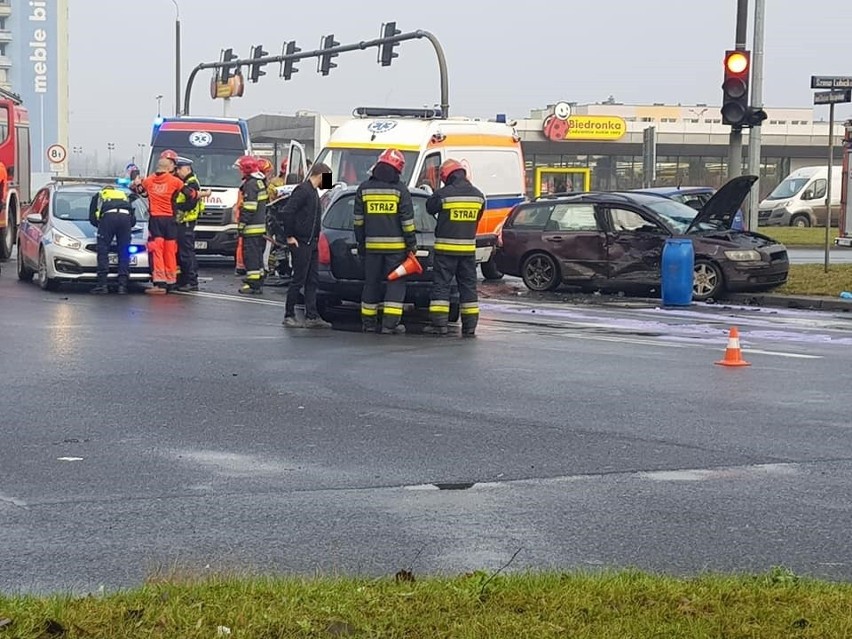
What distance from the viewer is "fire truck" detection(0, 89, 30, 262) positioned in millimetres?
26625

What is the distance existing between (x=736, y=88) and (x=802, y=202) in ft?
84.9

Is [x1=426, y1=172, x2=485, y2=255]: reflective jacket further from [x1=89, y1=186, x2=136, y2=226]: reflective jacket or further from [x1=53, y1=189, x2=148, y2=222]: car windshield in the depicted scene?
[x1=53, y1=189, x2=148, y2=222]: car windshield

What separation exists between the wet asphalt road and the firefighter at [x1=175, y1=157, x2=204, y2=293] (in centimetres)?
497

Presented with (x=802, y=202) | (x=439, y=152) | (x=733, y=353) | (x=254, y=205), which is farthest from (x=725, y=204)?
(x=802, y=202)

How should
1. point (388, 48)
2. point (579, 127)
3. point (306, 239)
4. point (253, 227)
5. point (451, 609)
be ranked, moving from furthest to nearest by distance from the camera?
point (579, 127)
point (388, 48)
point (253, 227)
point (306, 239)
point (451, 609)

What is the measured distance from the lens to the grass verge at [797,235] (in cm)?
3331

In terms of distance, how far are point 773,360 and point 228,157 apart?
15.7m

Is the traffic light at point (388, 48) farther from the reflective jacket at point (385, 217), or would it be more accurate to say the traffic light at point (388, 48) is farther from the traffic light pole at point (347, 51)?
the reflective jacket at point (385, 217)

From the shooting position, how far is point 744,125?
64.1ft

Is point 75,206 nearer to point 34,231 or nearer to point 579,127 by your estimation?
point 34,231

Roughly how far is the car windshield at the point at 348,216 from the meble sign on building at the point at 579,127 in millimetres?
46257

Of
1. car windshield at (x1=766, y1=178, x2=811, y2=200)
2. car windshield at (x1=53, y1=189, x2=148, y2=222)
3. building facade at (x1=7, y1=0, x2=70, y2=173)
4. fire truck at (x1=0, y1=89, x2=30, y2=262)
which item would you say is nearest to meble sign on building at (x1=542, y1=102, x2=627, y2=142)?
car windshield at (x1=766, y1=178, x2=811, y2=200)

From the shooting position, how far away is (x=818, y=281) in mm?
20047

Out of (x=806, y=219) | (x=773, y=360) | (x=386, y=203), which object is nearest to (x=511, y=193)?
(x=386, y=203)
